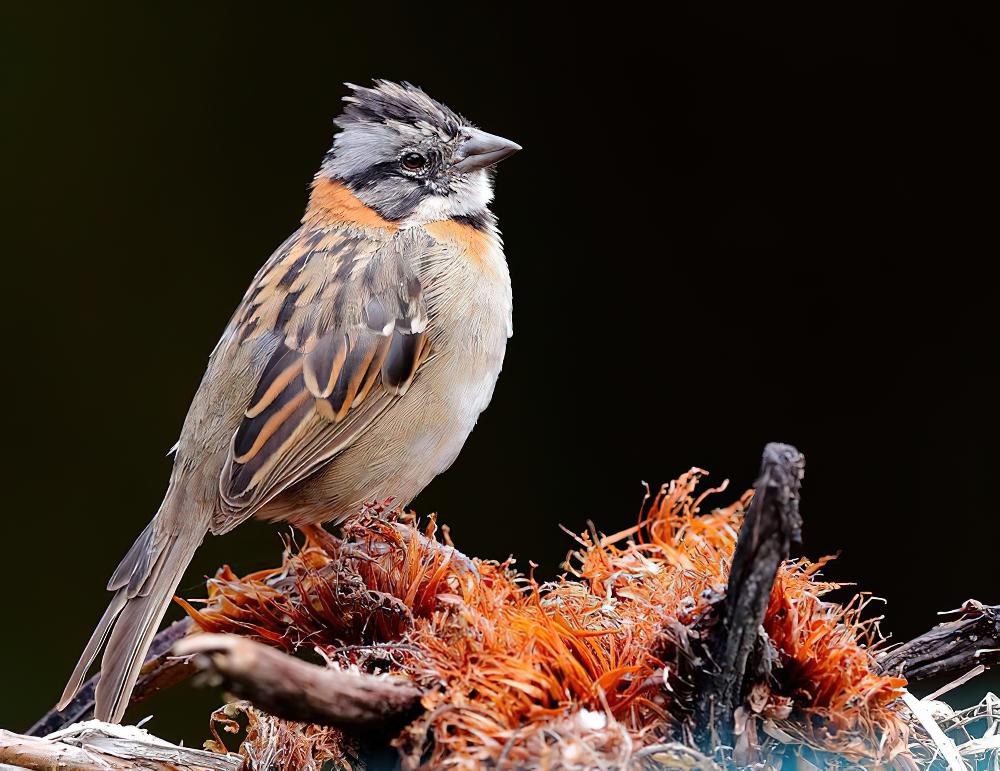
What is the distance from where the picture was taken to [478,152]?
2.75m

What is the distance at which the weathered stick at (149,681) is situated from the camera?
2.10m

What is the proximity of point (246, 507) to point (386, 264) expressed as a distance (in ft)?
2.17

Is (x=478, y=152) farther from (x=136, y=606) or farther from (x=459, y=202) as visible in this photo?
(x=136, y=606)

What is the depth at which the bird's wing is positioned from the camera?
2.19 meters

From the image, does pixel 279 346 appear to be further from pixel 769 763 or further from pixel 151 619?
pixel 769 763

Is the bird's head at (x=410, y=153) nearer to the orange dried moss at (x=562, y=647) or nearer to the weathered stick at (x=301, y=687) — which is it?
the orange dried moss at (x=562, y=647)

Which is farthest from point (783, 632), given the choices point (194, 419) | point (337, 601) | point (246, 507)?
point (194, 419)

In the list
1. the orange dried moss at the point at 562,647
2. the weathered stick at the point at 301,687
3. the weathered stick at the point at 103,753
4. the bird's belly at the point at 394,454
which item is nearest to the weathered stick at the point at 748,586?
the orange dried moss at the point at 562,647

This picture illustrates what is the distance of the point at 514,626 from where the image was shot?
57.8 inches

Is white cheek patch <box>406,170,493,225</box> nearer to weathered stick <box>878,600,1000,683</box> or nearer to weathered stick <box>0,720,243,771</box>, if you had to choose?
weathered stick <box>0,720,243,771</box>

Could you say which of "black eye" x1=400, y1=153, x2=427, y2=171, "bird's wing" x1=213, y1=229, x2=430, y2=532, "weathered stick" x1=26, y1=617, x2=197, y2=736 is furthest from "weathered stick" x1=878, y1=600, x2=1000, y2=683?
"black eye" x1=400, y1=153, x2=427, y2=171

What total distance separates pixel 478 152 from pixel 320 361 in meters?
0.81

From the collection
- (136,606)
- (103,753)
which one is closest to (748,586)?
(103,753)

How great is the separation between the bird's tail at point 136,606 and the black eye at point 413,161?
105 centimetres
